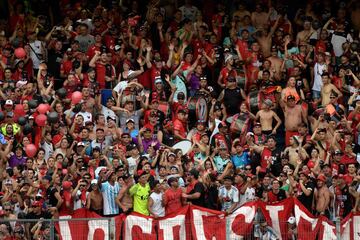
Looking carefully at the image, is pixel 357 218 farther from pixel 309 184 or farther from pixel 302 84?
pixel 302 84

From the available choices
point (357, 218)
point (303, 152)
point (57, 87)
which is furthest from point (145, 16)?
point (357, 218)

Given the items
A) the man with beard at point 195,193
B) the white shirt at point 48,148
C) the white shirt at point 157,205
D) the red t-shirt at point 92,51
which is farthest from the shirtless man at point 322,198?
the red t-shirt at point 92,51

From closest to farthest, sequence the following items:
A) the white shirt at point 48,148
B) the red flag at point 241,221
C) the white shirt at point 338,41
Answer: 1. the red flag at point 241,221
2. the white shirt at point 48,148
3. the white shirt at point 338,41

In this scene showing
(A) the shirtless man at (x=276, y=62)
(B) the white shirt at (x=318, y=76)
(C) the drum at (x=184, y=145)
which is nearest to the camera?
(C) the drum at (x=184, y=145)

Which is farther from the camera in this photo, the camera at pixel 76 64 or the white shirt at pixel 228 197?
the camera at pixel 76 64

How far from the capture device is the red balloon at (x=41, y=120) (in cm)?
3288

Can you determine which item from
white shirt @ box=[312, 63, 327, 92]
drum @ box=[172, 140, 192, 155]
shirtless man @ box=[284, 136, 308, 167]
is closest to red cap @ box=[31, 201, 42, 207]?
drum @ box=[172, 140, 192, 155]

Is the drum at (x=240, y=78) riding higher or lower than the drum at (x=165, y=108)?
higher

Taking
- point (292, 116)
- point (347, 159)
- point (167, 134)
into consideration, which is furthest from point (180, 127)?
point (347, 159)

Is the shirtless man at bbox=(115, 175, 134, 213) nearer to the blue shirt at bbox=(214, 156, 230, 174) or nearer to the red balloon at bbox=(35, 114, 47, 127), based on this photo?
the blue shirt at bbox=(214, 156, 230, 174)

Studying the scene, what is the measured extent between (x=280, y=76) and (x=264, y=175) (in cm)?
435

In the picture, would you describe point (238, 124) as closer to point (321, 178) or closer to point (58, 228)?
point (321, 178)

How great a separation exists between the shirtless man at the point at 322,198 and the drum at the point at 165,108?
15.1 ft

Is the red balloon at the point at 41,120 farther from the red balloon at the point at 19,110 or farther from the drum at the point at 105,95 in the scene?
the drum at the point at 105,95
